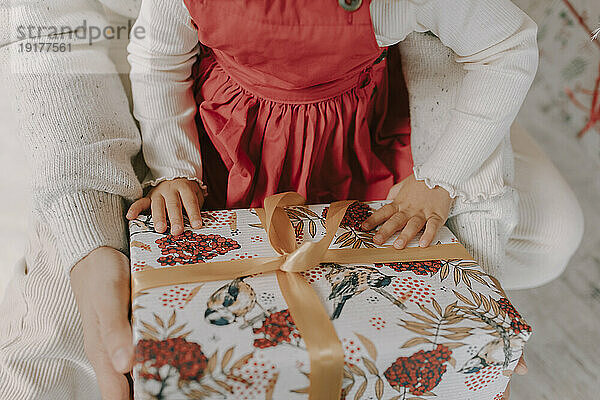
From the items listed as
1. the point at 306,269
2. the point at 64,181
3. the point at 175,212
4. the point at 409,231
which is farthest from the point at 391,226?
the point at 64,181

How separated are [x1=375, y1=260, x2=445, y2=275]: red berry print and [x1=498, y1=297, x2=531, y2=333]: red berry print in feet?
0.23

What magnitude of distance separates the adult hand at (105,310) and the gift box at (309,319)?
4 cm

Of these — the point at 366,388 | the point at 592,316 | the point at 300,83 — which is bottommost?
Result: the point at 592,316

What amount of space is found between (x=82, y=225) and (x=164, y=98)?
195 millimetres

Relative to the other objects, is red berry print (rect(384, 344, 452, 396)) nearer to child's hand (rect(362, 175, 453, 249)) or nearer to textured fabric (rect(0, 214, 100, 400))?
child's hand (rect(362, 175, 453, 249))

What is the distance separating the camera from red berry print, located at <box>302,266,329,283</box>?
562 millimetres

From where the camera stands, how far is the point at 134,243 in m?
0.59

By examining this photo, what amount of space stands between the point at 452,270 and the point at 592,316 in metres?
0.64

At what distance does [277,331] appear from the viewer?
1.65ft

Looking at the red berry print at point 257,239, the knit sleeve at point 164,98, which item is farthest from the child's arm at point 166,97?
the red berry print at point 257,239

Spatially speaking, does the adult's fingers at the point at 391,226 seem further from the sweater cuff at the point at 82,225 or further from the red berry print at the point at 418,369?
the sweater cuff at the point at 82,225

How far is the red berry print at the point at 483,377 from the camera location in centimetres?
54

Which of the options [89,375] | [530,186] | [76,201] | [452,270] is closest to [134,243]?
[76,201]

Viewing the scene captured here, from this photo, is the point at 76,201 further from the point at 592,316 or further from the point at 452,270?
the point at 592,316
